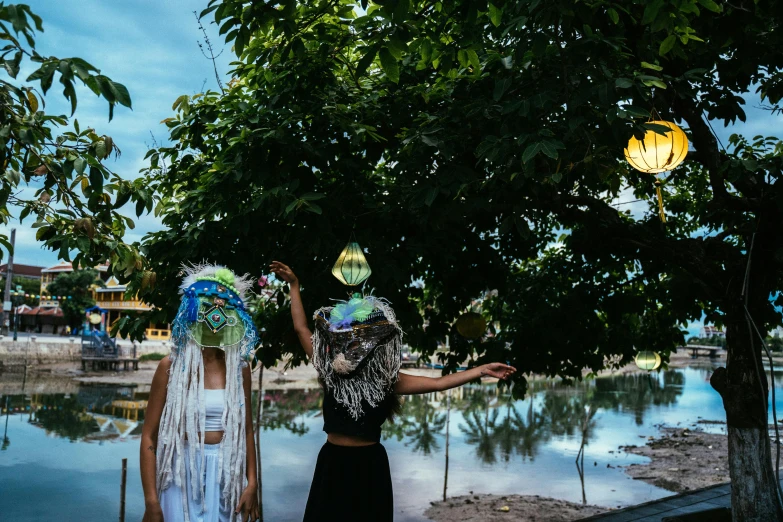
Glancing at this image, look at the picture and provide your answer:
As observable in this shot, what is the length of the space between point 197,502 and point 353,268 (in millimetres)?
2413

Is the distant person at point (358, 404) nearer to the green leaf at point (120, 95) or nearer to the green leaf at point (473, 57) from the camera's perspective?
the green leaf at point (120, 95)

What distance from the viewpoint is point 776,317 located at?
7.43 metres

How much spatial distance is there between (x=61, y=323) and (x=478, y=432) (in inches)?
1866

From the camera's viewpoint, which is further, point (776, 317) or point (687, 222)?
point (687, 222)

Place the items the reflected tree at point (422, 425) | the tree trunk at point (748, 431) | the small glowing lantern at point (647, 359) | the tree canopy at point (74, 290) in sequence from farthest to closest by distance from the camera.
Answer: the tree canopy at point (74, 290)
the reflected tree at point (422, 425)
the small glowing lantern at point (647, 359)
the tree trunk at point (748, 431)

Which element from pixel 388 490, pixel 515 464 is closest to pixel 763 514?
pixel 388 490

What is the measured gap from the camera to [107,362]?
3700 cm

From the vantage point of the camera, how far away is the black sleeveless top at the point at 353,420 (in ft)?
10.5

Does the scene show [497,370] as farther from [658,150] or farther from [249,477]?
[658,150]

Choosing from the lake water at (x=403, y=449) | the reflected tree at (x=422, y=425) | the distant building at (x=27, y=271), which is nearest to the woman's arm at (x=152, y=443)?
the lake water at (x=403, y=449)

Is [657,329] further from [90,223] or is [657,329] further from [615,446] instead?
[615,446]

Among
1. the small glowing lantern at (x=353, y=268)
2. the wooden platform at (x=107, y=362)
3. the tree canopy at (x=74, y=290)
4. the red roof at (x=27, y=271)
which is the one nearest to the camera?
the small glowing lantern at (x=353, y=268)

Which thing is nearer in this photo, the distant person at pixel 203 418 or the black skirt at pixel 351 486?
the distant person at pixel 203 418

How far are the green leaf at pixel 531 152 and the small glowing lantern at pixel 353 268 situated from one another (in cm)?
176
